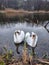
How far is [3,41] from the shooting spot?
40.0ft

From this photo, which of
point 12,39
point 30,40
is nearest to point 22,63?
point 30,40

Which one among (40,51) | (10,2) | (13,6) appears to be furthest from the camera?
(10,2)

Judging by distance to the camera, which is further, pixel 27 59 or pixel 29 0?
pixel 29 0

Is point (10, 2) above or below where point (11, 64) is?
below

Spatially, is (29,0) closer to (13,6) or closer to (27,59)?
(13,6)

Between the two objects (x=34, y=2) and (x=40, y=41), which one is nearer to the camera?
(x=40, y=41)

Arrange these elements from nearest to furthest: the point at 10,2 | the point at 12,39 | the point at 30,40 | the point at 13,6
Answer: the point at 30,40
the point at 12,39
the point at 13,6
the point at 10,2

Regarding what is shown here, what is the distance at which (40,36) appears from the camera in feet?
45.2

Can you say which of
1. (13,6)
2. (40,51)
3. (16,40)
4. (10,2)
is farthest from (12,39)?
(10,2)

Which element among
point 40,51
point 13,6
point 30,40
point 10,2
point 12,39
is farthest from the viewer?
point 10,2

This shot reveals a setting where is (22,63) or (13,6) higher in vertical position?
(22,63)

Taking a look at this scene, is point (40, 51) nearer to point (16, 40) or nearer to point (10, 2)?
point (16, 40)

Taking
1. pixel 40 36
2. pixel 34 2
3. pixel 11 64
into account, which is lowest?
pixel 34 2

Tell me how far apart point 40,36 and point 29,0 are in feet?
135
